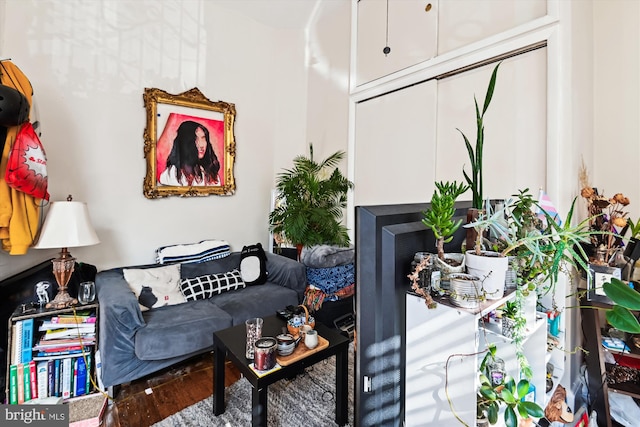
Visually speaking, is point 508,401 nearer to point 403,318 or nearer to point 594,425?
point 403,318

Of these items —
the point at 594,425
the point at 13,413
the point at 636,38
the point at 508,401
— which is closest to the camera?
the point at 508,401

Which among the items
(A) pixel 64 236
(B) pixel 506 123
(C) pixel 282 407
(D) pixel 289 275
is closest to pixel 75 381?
(A) pixel 64 236

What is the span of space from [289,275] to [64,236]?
1670mm

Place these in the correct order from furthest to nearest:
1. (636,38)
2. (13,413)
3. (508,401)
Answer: (636,38) < (13,413) < (508,401)

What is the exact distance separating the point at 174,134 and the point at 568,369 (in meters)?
3.49

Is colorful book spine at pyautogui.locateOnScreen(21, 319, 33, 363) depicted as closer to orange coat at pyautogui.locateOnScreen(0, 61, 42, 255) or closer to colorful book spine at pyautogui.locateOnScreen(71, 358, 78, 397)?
colorful book spine at pyautogui.locateOnScreen(71, 358, 78, 397)

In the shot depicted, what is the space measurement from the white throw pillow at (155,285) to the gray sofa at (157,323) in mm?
64

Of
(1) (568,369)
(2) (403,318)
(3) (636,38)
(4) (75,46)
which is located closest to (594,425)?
(1) (568,369)

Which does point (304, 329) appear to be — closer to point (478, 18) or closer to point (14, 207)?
point (14, 207)

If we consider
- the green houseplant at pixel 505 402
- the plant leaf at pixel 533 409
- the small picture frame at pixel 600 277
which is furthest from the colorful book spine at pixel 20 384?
the small picture frame at pixel 600 277

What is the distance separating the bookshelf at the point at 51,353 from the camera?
1.72 metres

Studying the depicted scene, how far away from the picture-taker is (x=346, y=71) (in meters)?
3.15

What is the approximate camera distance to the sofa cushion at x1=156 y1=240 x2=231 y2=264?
2707mm

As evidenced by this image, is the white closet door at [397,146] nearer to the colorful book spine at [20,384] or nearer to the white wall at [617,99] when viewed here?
the white wall at [617,99]
